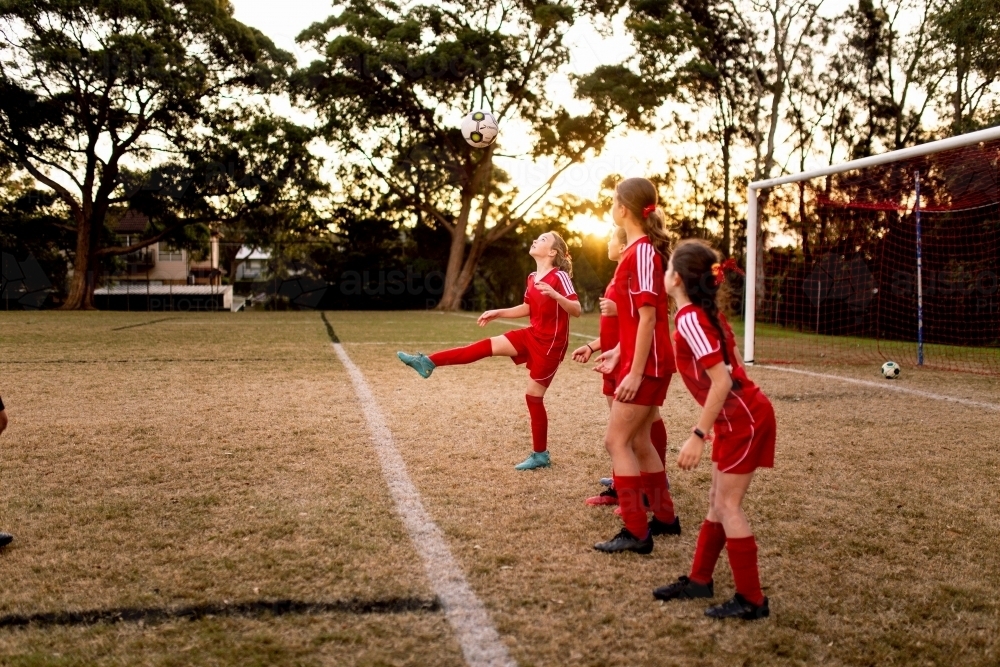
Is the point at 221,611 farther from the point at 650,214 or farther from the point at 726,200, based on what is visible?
the point at 726,200

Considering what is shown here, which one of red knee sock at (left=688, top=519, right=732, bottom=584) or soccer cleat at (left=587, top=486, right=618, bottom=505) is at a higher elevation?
red knee sock at (left=688, top=519, right=732, bottom=584)

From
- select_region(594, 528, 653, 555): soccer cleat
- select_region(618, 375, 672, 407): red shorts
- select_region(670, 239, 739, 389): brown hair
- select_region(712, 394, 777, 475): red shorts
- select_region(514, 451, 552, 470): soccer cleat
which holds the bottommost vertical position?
select_region(594, 528, 653, 555): soccer cleat

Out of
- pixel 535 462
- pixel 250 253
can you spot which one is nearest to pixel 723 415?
pixel 535 462

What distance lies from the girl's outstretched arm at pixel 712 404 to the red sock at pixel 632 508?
83 centimetres

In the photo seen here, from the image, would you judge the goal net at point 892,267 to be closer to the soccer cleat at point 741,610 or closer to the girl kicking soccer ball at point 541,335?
the girl kicking soccer ball at point 541,335

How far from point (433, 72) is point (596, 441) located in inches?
1104

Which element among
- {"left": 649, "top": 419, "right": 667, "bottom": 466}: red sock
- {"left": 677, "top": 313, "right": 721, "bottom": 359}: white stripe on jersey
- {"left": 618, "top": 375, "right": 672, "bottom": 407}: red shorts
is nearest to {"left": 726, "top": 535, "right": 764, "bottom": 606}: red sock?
{"left": 677, "top": 313, "right": 721, "bottom": 359}: white stripe on jersey

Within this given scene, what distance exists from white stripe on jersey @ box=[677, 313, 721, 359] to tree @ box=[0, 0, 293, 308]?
30.7 meters

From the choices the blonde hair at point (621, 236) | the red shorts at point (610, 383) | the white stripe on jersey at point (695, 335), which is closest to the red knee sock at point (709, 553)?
the white stripe on jersey at point (695, 335)

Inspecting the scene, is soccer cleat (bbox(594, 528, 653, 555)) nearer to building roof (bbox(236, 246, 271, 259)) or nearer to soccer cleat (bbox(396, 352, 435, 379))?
soccer cleat (bbox(396, 352, 435, 379))

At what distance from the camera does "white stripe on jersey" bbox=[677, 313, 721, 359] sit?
2713 millimetres

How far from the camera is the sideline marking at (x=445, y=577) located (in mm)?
2500

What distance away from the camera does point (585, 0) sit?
3234 centimetres

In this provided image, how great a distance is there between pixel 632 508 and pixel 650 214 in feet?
4.31
